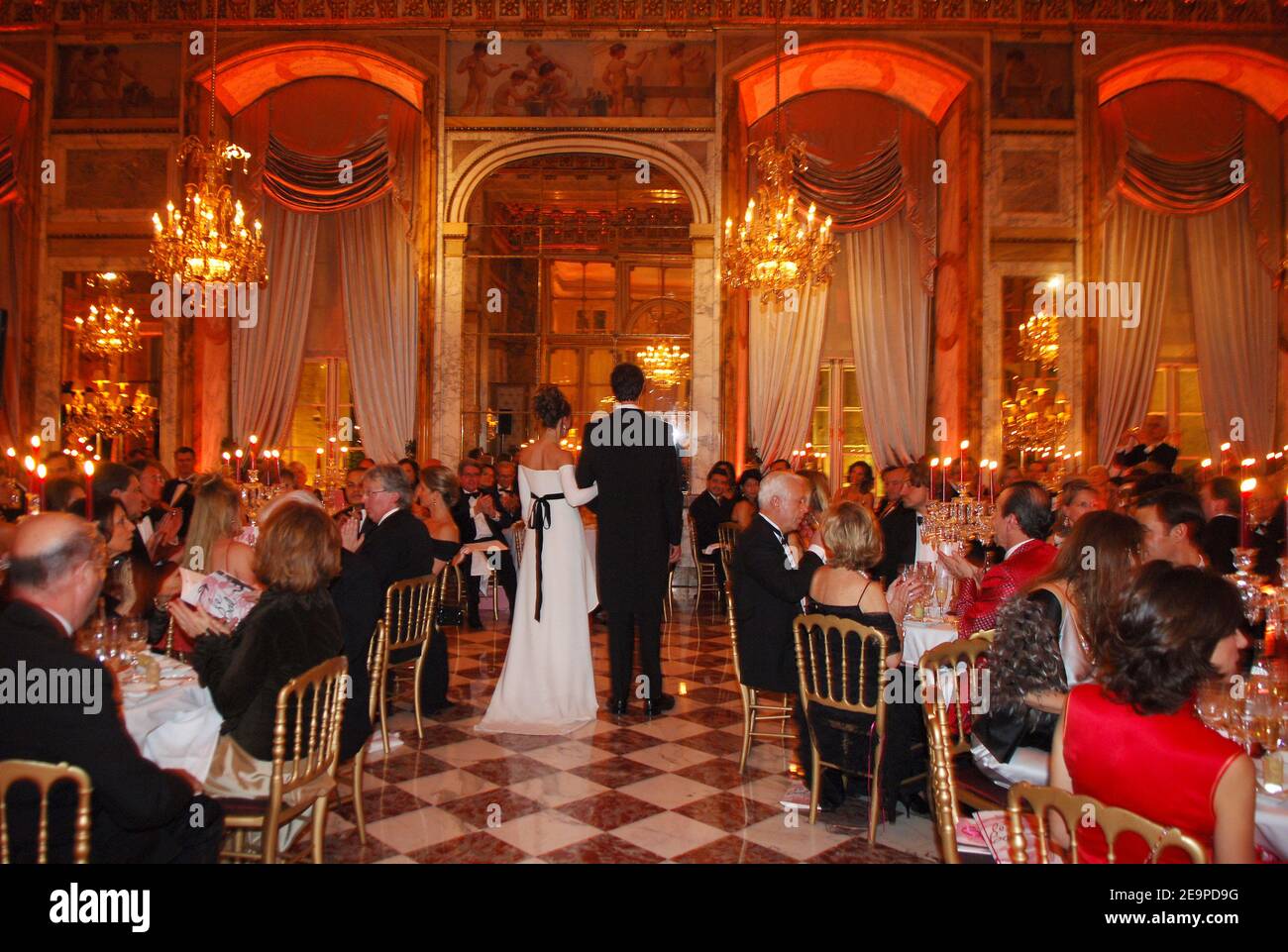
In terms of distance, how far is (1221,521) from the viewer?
5.38 meters

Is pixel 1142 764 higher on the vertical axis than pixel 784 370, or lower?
lower

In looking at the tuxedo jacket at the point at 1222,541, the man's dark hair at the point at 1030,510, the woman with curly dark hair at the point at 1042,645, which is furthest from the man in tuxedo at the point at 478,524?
the woman with curly dark hair at the point at 1042,645

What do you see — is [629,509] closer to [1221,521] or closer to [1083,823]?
[1083,823]

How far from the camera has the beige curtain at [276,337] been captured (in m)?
10.5

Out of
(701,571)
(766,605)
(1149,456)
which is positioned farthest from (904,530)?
(1149,456)

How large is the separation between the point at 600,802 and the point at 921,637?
63.0 inches

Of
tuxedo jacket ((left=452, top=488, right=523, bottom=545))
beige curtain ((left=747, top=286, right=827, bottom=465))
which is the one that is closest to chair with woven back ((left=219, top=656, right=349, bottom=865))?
tuxedo jacket ((left=452, top=488, right=523, bottom=545))

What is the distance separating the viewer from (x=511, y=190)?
11.2 metres

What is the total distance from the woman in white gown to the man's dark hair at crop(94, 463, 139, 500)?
1.99m

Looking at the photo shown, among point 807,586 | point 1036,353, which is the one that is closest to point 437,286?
point 1036,353

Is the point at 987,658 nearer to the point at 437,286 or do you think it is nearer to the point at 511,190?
the point at 437,286

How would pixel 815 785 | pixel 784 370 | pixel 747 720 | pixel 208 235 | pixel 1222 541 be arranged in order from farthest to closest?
1. pixel 784 370
2. pixel 208 235
3. pixel 1222 541
4. pixel 747 720
5. pixel 815 785

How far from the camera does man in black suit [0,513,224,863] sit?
6.34 feet

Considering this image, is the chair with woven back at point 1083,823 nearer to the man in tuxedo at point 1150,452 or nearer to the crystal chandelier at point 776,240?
the crystal chandelier at point 776,240
